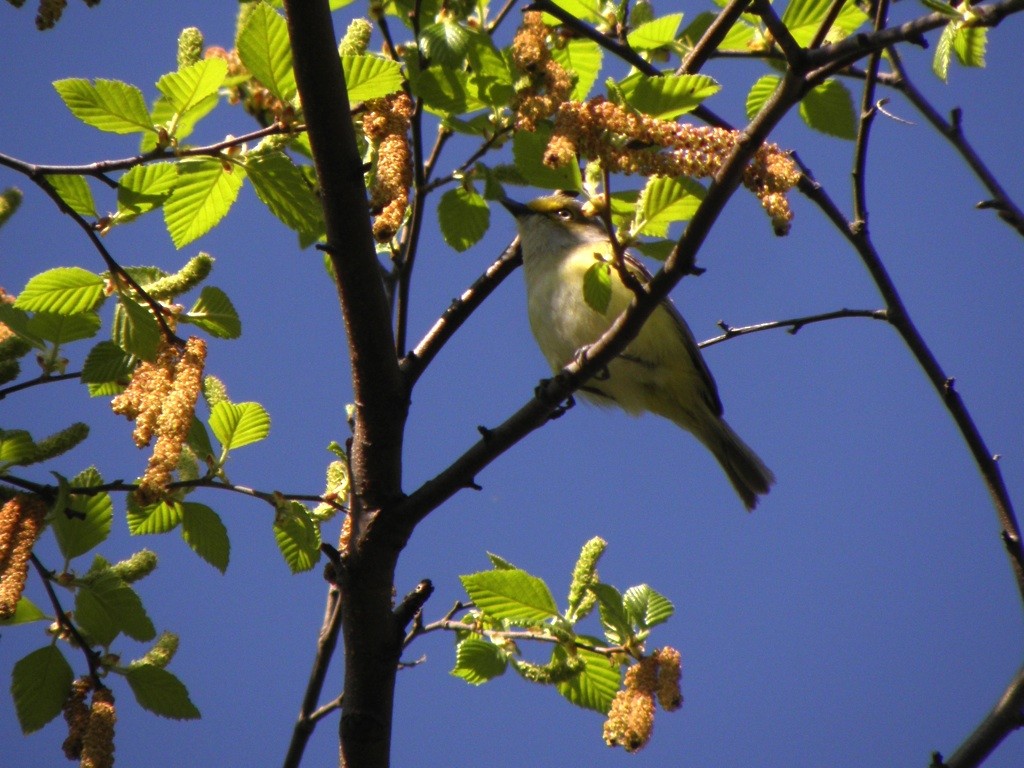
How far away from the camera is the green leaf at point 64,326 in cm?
298

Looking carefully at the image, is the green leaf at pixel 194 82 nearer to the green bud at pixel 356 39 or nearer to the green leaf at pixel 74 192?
the green leaf at pixel 74 192

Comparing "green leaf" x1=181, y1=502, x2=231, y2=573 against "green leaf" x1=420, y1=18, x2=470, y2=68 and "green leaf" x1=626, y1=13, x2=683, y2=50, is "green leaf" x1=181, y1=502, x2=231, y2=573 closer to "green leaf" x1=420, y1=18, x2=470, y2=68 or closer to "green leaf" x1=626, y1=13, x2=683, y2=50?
"green leaf" x1=420, y1=18, x2=470, y2=68

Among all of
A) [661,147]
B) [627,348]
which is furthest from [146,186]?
[627,348]

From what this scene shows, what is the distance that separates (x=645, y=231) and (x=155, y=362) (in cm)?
142

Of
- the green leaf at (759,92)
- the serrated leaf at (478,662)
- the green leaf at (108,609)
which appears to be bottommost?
the serrated leaf at (478,662)

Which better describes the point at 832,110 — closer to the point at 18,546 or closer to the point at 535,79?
the point at 535,79

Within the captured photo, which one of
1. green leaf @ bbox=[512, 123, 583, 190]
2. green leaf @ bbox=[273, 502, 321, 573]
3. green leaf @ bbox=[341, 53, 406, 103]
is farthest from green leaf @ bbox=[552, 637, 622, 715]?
green leaf @ bbox=[341, 53, 406, 103]

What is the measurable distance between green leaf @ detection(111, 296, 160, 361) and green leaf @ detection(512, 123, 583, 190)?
1.12 m

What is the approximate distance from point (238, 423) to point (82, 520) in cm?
53

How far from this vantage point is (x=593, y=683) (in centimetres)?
347

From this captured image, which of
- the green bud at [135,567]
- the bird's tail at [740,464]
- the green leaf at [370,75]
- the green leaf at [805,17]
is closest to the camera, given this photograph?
the green leaf at [370,75]

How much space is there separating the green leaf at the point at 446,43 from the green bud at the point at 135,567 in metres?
1.81

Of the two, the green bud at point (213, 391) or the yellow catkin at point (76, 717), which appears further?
the green bud at point (213, 391)

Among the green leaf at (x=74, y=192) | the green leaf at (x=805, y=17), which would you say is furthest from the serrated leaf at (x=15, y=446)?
the green leaf at (x=805, y=17)
